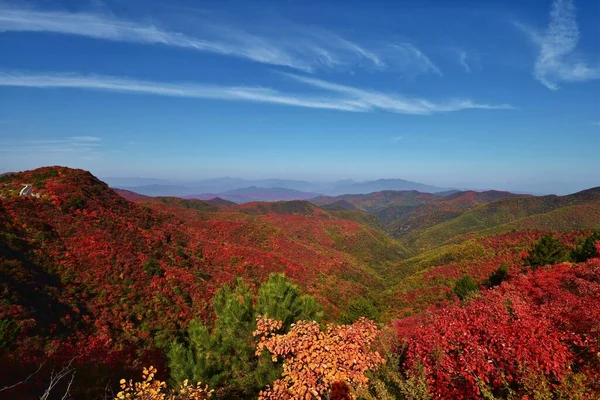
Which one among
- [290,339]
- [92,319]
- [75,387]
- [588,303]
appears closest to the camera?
[290,339]

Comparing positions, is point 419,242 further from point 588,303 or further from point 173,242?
point 588,303

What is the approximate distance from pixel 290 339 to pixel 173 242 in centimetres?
3835

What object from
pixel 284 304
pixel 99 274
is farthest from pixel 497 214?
pixel 99 274

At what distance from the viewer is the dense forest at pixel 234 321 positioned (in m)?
8.38

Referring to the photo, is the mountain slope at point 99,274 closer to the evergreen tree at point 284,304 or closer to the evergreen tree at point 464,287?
the evergreen tree at point 284,304

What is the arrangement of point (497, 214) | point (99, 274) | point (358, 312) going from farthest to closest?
point (497, 214) < point (358, 312) < point (99, 274)

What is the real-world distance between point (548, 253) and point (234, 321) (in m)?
38.5

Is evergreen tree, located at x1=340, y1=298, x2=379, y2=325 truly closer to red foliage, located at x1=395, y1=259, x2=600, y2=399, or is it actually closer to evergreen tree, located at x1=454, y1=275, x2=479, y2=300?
evergreen tree, located at x1=454, y1=275, x2=479, y2=300

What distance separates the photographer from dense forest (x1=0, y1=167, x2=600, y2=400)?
8.38 metres

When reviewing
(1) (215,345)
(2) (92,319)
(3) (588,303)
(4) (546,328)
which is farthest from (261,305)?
(2) (92,319)

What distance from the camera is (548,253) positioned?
3347 centimetres

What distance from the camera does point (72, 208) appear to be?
113 ft

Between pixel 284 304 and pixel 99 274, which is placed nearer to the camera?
pixel 284 304

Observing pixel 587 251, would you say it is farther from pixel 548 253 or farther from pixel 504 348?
pixel 504 348
